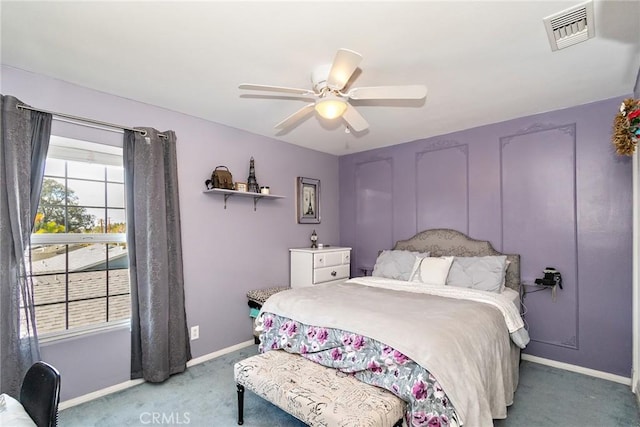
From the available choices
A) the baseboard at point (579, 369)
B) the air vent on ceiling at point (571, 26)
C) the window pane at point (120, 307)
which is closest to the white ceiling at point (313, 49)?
the air vent on ceiling at point (571, 26)

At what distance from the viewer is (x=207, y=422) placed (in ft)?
7.24

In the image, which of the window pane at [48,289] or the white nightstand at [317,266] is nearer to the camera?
the window pane at [48,289]

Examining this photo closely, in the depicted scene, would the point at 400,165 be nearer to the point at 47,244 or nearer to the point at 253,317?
the point at 253,317

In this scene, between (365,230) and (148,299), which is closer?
(148,299)

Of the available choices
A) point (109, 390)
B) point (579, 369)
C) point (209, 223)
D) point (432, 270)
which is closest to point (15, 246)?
point (109, 390)

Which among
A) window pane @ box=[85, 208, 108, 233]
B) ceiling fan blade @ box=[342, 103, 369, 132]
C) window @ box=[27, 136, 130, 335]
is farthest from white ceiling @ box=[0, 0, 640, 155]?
window pane @ box=[85, 208, 108, 233]

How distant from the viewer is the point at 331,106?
2125 millimetres

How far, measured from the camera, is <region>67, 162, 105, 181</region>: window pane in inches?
102

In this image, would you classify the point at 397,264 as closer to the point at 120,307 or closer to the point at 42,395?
the point at 120,307

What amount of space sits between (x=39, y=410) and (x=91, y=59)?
2.10 meters

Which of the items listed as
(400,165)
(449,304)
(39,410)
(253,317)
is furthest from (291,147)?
(39,410)

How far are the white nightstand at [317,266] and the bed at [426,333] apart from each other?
69 cm

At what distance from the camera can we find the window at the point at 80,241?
2.45 m

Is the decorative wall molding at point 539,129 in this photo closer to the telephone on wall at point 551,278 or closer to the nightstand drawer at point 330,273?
the telephone on wall at point 551,278
